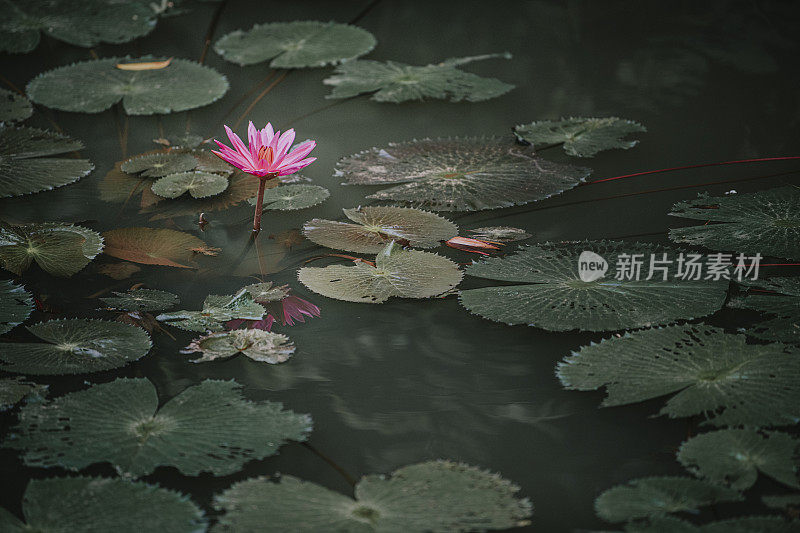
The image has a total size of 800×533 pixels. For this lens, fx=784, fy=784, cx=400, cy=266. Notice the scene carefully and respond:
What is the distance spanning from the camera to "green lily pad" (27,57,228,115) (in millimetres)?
2350

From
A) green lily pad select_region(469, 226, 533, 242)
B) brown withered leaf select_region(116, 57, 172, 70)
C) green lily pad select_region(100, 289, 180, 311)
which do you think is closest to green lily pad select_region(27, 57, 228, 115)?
brown withered leaf select_region(116, 57, 172, 70)

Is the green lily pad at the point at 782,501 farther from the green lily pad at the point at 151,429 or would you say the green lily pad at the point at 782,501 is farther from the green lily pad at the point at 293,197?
the green lily pad at the point at 293,197

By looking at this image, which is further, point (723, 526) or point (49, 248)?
point (49, 248)

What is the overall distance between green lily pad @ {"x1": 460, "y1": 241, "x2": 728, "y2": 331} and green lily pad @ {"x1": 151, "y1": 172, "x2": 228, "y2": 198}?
707 mm

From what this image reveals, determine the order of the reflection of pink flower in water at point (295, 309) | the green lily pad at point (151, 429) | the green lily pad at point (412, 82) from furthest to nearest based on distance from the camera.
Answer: the green lily pad at point (412, 82)
the reflection of pink flower in water at point (295, 309)
the green lily pad at point (151, 429)

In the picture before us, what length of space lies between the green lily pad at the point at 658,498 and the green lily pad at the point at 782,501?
4 centimetres

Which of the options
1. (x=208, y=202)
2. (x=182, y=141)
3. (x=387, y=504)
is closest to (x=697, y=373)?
(x=387, y=504)

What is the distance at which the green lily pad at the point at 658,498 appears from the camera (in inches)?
39.5

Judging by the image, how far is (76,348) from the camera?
133 cm

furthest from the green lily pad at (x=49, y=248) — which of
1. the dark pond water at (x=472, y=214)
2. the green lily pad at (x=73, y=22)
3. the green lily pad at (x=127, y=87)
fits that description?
the green lily pad at (x=73, y=22)

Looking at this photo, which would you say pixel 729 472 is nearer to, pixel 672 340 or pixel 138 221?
pixel 672 340

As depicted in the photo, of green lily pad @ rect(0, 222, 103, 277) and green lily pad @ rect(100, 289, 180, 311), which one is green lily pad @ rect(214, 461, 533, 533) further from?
green lily pad @ rect(0, 222, 103, 277)

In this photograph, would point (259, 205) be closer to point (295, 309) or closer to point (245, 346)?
point (295, 309)

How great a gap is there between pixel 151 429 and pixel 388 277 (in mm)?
558
